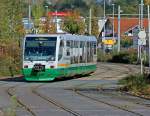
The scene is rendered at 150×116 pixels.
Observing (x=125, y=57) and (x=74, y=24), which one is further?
(x=74, y=24)

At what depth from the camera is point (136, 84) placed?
3200cm

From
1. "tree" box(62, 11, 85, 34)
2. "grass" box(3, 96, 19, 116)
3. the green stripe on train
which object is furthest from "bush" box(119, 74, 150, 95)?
"tree" box(62, 11, 85, 34)

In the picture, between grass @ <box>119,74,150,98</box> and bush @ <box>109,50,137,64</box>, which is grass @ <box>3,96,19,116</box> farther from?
bush @ <box>109,50,137,64</box>

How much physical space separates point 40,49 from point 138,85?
32.6 ft

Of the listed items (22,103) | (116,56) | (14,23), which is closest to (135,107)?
(22,103)

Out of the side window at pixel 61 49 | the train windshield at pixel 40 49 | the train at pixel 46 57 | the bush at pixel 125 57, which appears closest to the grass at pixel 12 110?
the train at pixel 46 57

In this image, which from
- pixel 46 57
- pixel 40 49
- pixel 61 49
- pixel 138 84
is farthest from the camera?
pixel 61 49

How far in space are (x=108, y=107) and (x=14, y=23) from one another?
32455 mm

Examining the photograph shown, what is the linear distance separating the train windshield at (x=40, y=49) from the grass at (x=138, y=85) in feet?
23.1

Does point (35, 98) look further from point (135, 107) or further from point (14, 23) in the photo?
point (14, 23)

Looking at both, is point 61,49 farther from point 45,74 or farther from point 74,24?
point 74,24

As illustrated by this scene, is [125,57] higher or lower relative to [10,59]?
lower

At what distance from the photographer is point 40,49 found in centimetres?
4019

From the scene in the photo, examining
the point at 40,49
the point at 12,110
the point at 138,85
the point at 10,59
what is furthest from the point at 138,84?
the point at 10,59
